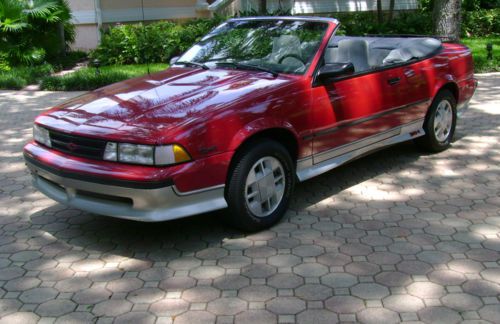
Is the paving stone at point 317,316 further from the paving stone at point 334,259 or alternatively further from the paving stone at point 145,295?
the paving stone at point 145,295

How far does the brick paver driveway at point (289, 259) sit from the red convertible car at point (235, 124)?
15.6 inches

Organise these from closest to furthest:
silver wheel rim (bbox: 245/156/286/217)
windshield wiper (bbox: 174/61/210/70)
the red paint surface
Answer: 1. the red paint surface
2. silver wheel rim (bbox: 245/156/286/217)
3. windshield wiper (bbox: 174/61/210/70)

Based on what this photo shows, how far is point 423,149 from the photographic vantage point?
7035 millimetres

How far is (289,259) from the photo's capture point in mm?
4379

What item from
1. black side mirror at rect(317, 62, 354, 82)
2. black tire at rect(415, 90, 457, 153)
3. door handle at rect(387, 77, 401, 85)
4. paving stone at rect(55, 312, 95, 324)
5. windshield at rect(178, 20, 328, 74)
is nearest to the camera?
paving stone at rect(55, 312, 95, 324)

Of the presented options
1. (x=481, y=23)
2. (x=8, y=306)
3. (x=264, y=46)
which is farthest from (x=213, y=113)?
(x=481, y=23)

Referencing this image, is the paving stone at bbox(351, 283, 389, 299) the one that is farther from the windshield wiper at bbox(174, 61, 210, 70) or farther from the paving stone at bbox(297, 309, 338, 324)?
the windshield wiper at bbox(174, 61, 210, 70)

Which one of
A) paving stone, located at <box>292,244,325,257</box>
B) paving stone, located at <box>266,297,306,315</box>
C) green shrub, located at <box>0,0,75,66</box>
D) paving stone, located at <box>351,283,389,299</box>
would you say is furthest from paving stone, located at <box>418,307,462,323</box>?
green shrub, located at <box>0,0,75,66</box>

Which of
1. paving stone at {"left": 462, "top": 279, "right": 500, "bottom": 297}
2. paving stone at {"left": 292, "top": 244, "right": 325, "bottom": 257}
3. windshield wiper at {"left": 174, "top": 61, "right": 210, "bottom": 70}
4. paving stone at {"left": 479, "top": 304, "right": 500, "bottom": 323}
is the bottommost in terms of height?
paving stone at {"left": 479, "top": 304, "right": 500, "bottom": 323}

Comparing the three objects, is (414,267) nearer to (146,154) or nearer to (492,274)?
(492,274)

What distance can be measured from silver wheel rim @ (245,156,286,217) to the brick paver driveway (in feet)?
0.73

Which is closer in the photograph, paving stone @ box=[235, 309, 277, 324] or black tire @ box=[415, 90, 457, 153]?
paving stone @ box=[235, 309, 277, 324]

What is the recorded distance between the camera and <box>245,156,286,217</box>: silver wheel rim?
186 inches

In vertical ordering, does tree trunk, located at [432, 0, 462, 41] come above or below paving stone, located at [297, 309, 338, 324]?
above
